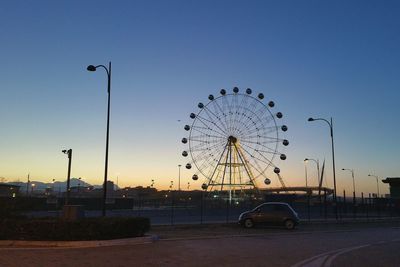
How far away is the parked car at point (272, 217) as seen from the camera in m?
31.0

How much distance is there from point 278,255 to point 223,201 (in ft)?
159

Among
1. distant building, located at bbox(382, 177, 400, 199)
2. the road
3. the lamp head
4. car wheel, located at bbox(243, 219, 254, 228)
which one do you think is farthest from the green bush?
distant building, located at bbox(382, 177, 400, 199)

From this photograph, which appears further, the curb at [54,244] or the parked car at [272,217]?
the parked car at [272,217]

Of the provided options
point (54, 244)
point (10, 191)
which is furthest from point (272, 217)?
point (10, 191)

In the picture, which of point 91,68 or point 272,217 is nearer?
point 91,68

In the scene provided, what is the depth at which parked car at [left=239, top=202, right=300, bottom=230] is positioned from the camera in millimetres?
31023

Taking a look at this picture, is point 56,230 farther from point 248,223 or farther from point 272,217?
point 272,217

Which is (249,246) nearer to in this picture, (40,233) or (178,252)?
(178,252)

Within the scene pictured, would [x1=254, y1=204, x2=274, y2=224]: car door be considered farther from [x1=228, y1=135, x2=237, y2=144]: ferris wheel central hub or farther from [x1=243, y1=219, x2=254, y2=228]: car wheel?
[x1=228, y1=135, x2=237, y2=144]: ferris wheel central hub

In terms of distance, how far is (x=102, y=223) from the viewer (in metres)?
19.3

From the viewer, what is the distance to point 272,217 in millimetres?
31156

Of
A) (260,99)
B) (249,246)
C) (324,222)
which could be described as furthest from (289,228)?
(260,99)

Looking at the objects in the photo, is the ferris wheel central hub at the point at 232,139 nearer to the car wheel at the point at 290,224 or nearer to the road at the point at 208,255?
the car wheel at the point at 290,224

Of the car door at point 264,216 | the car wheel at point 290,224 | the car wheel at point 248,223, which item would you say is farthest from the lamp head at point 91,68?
the car wheel at point 290,224
